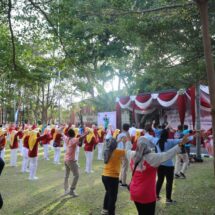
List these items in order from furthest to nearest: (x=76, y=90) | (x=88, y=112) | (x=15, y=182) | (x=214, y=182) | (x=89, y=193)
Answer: (x=88, y=112)
(x=76, y=90)
(x=15, y=182)
(x=214, y=182)
(x=89, y=193)

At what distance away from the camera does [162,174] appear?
7.69 m

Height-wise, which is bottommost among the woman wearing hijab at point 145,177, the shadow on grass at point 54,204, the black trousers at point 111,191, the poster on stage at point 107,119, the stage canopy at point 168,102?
the shadow on grass at point 54,204

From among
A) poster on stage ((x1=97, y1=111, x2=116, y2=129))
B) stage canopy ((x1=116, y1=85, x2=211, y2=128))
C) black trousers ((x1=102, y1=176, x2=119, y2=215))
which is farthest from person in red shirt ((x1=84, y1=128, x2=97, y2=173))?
poster on stage ((x1=97, y1=111, x2=116, y2=129))

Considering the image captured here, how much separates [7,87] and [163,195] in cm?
507

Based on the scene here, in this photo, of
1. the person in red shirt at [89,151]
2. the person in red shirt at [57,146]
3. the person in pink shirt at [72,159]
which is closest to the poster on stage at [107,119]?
the person in red shirt at [57,146]

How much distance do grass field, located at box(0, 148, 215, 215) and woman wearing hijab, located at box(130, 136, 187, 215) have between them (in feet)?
8.76

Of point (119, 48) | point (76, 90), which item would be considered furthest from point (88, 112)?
point (119, 48)

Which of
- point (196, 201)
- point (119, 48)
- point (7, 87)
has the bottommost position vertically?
point (196, 201)

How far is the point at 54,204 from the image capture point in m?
7.94

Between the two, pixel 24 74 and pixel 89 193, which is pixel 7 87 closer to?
pixel 24 74

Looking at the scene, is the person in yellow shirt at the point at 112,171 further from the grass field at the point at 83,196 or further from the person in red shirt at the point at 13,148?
the person in red shirt at the point at 13,148

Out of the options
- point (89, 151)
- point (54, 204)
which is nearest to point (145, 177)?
point (54, 204)

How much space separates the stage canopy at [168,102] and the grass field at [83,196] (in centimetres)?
523

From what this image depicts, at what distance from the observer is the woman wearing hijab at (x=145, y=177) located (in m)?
4.65
